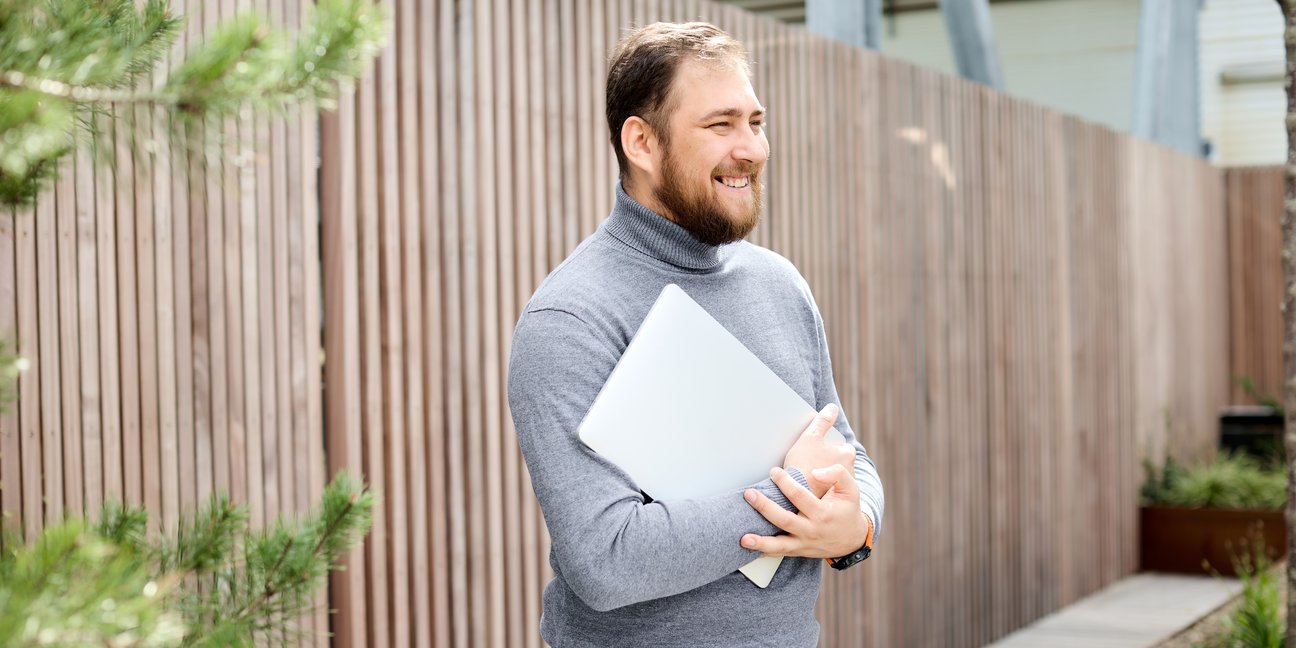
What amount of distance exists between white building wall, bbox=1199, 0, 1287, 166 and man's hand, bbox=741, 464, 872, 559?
47.5 ft

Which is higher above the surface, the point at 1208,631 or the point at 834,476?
the point at 834,476

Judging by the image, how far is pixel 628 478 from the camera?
1644 mm

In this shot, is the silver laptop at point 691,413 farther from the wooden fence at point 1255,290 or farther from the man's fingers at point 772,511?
the wooden fence at point 1255,290

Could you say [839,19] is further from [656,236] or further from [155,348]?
[656,236]

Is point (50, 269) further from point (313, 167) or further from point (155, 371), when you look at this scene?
point (313, 167)

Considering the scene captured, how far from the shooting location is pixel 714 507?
5.41 feet

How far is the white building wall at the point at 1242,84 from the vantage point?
1465cm

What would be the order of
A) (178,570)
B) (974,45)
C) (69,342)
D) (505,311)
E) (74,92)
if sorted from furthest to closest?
(974,45)
(505,311)
(69,342)
(178,570)
(74,92)

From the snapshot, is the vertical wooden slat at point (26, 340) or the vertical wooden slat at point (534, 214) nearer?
the vertical wooden slat at point (26, 340)

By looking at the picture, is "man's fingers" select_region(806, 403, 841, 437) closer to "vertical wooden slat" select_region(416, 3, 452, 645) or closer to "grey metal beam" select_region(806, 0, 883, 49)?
"vertical wooden slat" select_region(416, 3, 452, 645)

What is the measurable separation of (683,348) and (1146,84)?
8588 mm

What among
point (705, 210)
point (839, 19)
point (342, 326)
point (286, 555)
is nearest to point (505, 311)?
point (342, 326)

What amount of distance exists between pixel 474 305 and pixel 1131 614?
4413 mm

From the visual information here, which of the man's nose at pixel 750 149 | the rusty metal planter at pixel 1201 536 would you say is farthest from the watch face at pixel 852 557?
the rusty metal planter at pixel 1201 536
